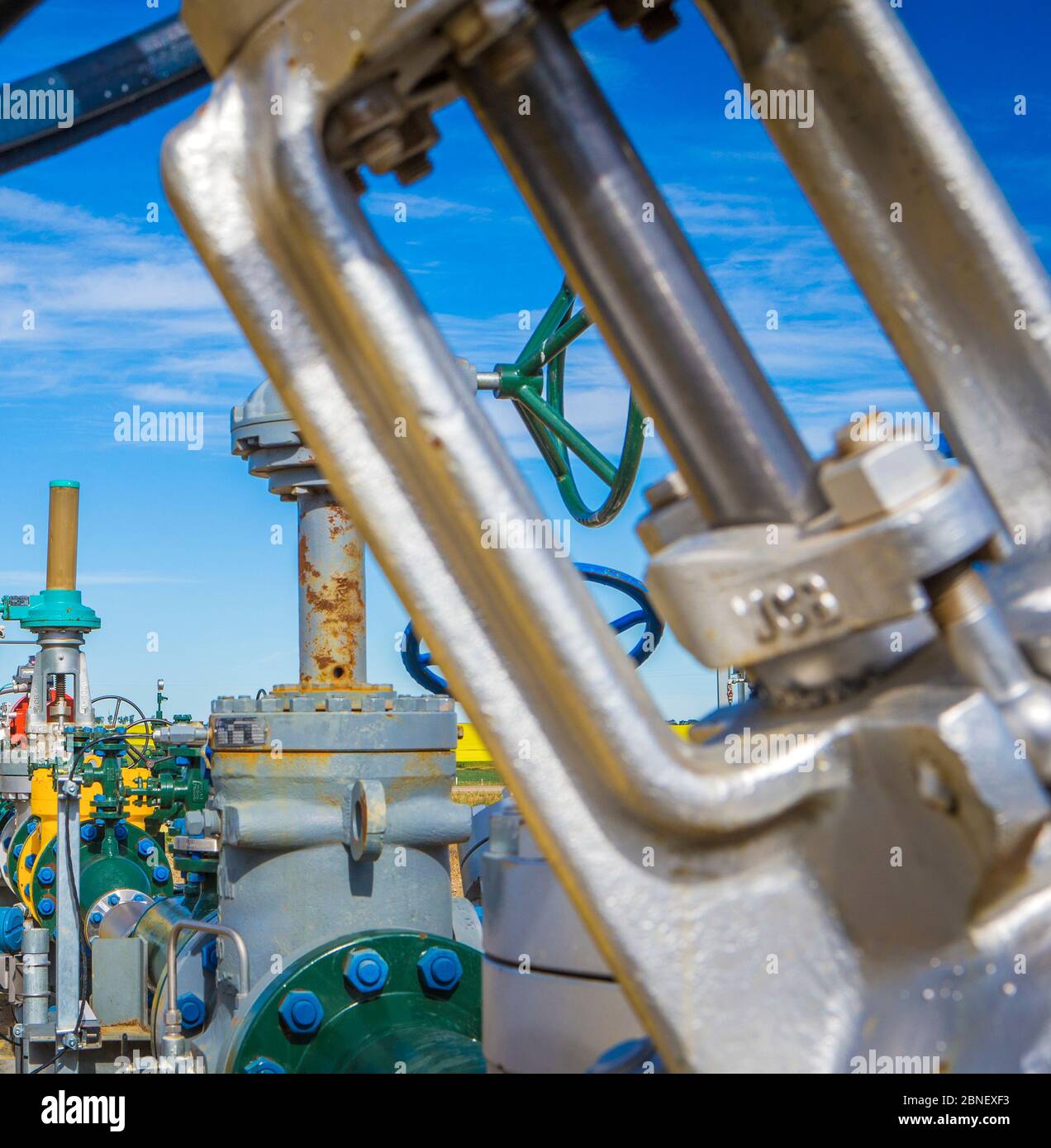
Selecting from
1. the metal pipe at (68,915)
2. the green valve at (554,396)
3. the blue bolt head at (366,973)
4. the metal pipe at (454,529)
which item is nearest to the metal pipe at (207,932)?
the blue bolt head at (366,973)

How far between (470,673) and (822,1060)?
0.36 metres

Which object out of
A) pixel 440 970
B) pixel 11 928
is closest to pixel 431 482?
pixel 440 970

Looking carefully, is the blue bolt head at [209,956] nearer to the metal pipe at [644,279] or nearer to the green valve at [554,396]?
the green valve at [554,396]

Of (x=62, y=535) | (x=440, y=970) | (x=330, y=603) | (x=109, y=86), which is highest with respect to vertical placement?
(x=62, y=535)

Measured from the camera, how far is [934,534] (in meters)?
0.89

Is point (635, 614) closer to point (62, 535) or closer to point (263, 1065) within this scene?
point (263, 1065)

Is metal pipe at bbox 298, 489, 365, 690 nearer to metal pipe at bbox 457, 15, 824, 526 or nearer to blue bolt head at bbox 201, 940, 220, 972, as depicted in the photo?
blue bolt head at bbox 201, 940, 220, 972

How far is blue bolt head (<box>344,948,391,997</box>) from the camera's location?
294 cm

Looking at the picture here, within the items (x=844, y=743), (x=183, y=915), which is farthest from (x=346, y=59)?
(x=183, y=915)

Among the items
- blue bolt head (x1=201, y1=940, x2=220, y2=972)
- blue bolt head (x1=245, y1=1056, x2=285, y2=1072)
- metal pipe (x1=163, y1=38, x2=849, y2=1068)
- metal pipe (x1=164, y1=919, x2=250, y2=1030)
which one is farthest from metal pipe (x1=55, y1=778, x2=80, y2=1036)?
metal pipe (x1=163, y1=38, x2=849, y2=1068)

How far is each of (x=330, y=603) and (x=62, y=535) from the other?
4.95m

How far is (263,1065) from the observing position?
9.27 feet

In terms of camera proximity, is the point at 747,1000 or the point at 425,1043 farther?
the point at 425,1043
